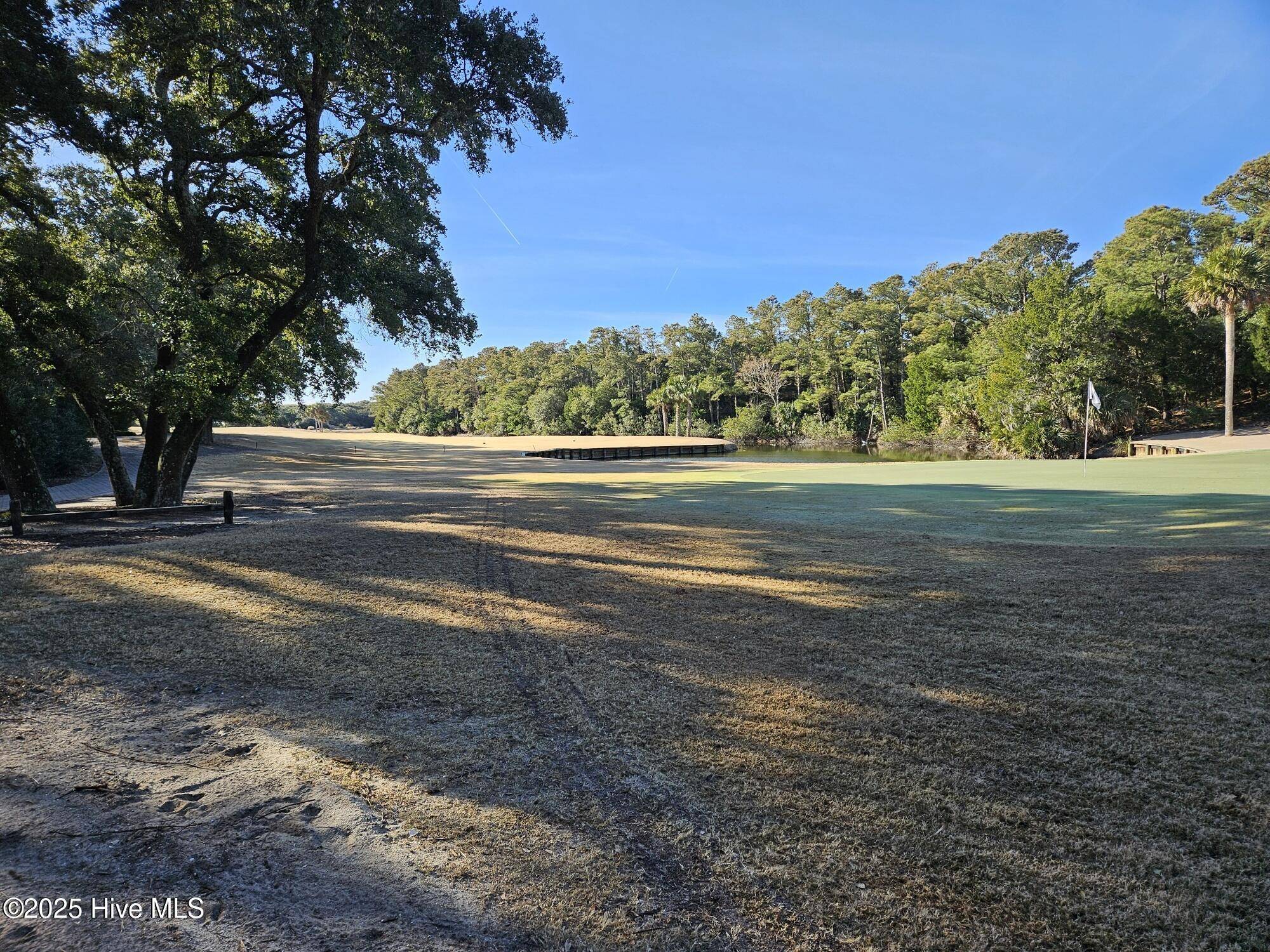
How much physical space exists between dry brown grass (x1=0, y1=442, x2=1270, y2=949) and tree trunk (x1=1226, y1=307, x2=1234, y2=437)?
40129 millimetres

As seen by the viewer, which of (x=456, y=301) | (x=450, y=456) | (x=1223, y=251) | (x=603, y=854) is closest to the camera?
(x=603, y=854)

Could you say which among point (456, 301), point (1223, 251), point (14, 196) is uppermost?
point (1223, 251)

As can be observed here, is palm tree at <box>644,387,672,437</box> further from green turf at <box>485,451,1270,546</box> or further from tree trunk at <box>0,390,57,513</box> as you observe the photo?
tree trunk at <box>0,390,57,513</box>

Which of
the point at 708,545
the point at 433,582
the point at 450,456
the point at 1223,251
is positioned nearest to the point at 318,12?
the point at 433,582

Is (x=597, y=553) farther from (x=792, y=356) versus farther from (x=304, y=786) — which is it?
(x=792, y=356)

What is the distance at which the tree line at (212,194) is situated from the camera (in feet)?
30.5

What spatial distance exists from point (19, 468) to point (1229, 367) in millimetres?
51897

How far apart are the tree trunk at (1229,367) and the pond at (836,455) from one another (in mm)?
14352

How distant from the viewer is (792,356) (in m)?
68.8

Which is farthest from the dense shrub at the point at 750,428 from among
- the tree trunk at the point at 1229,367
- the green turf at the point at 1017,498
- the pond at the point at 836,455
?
the green turf at the point at 1017,498

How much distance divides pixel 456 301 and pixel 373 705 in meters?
11.3

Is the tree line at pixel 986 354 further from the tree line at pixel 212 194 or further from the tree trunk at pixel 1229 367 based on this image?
the tree line at pixel 212 194

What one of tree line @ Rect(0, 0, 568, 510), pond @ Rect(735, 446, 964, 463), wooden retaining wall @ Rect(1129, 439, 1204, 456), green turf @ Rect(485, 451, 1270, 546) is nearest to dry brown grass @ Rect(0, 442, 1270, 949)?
green turf @ Rect(485, 451, 1270, 546)

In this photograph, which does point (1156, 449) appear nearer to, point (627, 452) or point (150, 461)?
point (627, 452)
